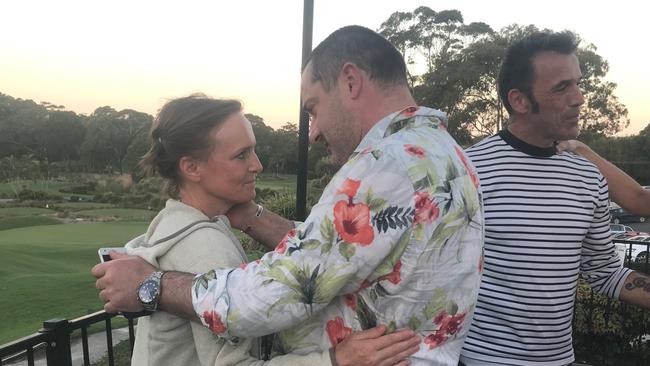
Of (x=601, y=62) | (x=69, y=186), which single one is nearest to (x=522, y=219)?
(x=69, y=186)

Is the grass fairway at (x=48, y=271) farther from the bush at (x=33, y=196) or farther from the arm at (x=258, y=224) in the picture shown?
the arm at (x=258, y=224)

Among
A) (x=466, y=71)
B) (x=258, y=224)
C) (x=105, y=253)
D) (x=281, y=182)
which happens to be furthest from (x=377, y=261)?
(x=466, y=71)

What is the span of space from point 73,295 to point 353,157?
819cm

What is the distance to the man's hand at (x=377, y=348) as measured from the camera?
981 mm

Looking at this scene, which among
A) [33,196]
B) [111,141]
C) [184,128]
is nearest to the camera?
[184,128]

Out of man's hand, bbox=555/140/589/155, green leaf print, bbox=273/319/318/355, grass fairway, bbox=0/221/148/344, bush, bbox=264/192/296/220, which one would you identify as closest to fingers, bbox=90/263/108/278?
green leaf print, bbox=273/319/318/355

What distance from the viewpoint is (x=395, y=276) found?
0.95 metres

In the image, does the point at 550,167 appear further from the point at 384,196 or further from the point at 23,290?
the point at 23,290

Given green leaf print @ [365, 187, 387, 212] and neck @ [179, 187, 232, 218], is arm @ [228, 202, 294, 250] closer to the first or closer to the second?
neck @ [179, 187, 232, 218]

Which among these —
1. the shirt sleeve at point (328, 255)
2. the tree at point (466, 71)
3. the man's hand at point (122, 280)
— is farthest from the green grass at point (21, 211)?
the tree at point (466, 71)

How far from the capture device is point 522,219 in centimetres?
175

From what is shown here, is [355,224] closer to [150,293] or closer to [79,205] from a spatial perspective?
[150,293]

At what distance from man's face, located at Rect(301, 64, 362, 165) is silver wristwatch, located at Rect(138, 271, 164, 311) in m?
0.50

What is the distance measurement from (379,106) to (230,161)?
492 millimetres
